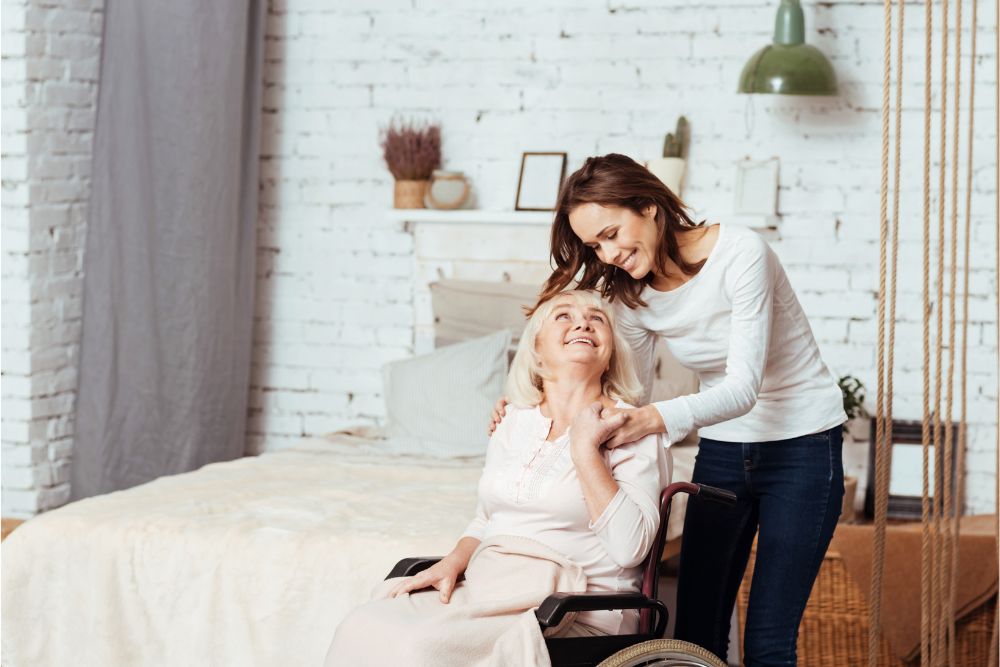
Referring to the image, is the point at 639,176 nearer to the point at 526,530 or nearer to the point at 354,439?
the point at 526,530

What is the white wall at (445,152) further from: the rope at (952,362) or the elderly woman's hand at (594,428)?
the elderly woman's hand at (594,428)

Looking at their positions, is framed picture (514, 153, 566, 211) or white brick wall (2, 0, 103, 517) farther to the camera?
framed picture (514, 153, 566, 211)

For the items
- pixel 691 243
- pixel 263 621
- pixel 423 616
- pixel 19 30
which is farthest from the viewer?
pixel 19 30

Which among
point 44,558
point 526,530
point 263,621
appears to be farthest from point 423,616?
point 44,558

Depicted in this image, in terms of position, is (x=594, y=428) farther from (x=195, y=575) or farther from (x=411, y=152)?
(x=411, y=152)

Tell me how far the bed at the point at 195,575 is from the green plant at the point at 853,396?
3.72 feet

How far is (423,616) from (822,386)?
0.85 metres

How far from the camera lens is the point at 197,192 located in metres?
4.11

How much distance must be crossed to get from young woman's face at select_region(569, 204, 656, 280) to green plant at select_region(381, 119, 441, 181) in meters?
2.19

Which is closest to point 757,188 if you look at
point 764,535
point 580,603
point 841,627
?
point 841,627

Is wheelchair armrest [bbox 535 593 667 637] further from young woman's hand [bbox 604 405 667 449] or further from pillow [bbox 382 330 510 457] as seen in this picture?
pillow [bbox 382 330 510 457]

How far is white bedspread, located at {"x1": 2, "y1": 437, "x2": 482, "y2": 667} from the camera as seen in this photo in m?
2.65

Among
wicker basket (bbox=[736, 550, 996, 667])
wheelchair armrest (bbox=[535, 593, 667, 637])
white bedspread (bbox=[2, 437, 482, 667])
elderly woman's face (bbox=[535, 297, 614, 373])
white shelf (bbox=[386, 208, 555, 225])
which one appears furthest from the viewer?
white shelf (bbox=[386, 208, 555, 225])

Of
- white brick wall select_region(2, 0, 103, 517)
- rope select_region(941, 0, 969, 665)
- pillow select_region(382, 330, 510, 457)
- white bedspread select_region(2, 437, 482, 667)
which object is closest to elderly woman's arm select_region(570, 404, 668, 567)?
rope select_region(941, 0, 969, 665)
